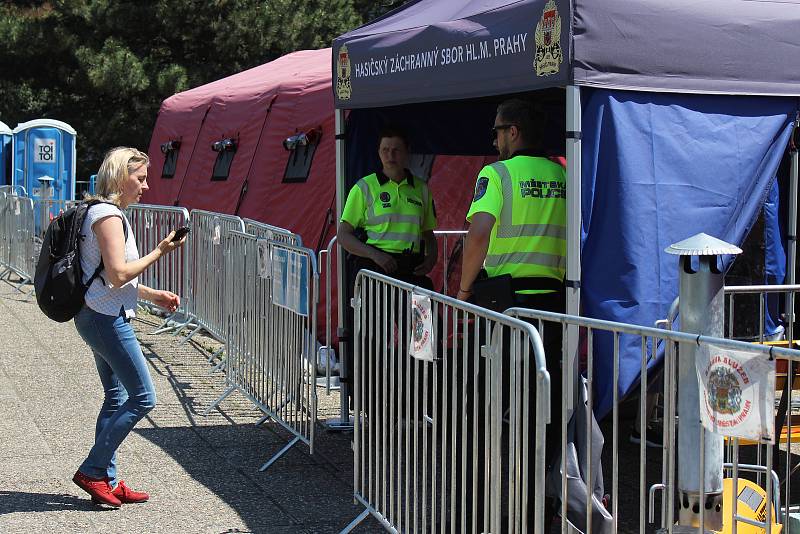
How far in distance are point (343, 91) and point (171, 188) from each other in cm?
919

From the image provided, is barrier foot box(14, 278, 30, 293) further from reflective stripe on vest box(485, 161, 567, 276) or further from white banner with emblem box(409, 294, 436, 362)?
white banner with emblem box(409, 294, 436, 362)

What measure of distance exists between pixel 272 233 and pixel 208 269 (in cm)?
192

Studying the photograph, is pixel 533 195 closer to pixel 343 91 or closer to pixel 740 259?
pixel 740 259

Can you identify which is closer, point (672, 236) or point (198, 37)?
point (672, 236)

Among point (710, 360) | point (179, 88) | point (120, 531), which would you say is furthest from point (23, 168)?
point (710, 360)

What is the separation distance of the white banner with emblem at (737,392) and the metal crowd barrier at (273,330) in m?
3.45

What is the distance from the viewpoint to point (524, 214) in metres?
5.30

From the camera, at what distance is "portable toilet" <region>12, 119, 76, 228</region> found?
2286cm

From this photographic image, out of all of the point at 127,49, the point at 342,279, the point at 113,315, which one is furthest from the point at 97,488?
the point at 127,49

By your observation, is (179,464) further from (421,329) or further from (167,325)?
(167,325)

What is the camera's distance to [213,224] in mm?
9688

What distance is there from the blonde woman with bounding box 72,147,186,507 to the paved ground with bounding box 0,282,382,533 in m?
0.22

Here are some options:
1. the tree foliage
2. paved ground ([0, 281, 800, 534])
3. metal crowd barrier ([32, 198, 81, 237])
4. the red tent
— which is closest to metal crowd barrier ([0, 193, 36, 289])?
metal crowd barrier ([32, 198, 81, 237])

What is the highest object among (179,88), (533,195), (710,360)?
(179,88)
